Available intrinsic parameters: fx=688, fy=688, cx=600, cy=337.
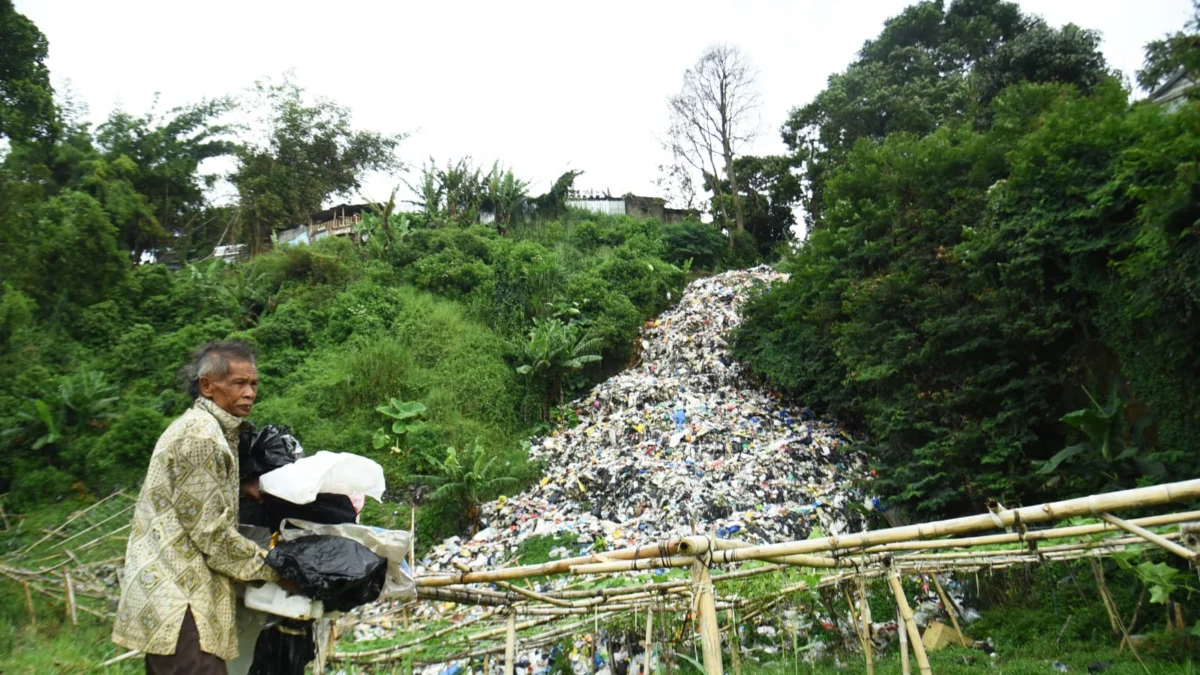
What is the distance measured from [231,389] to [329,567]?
57cm

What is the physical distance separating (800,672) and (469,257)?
1178cm

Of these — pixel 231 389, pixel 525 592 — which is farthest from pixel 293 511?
pixel 525 592

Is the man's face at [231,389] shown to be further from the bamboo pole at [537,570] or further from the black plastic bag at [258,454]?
the bamboo pole at [537,570]

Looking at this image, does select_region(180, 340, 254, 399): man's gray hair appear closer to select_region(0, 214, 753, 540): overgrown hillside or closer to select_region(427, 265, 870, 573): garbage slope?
select_region(427, 265, 870, 573): garbage slope

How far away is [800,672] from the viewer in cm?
468

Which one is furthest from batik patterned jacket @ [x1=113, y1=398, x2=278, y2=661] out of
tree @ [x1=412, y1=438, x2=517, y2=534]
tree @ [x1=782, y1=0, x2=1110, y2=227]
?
tree @ [x1=782, y1=0, x2=1110, y2=227]

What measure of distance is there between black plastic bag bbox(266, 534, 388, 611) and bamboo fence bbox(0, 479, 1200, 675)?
2.09ft

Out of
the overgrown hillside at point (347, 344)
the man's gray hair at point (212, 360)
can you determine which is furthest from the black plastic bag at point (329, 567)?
the overgrown hillside at point (347, 344)

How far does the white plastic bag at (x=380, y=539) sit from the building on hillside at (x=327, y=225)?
57.6ft

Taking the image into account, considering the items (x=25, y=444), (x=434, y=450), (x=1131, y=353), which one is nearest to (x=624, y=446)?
(x=434, y=450)

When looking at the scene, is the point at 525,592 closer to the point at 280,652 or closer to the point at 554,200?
the point at 280,652

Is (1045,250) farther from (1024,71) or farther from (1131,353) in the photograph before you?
(1024,71)

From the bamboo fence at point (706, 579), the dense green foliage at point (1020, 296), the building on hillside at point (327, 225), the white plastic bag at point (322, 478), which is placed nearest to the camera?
the white plastic bag at point (322, 478)

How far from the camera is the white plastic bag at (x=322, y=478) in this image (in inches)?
70.1
